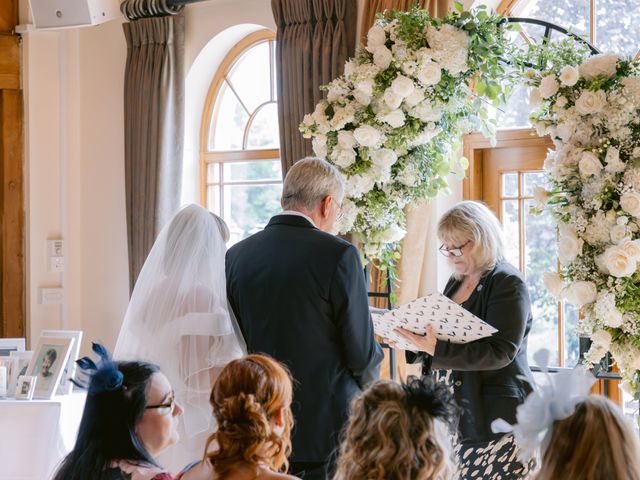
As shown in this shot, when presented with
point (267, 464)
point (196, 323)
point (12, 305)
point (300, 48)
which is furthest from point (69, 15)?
point (267, 464)

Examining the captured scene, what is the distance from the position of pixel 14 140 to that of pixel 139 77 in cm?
112

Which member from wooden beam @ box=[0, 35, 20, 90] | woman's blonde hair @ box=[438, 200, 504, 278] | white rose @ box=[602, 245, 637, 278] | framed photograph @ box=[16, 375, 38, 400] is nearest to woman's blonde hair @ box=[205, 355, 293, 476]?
woman's blonde hair @ box=[438, 200, 504, 278]

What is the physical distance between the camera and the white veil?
352 cm

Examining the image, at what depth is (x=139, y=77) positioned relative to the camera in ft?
20.4

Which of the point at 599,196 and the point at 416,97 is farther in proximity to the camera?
the point at 416,97

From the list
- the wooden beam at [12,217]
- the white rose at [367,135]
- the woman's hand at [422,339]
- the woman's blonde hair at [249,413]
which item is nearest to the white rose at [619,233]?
the woman's hand at [422,339]

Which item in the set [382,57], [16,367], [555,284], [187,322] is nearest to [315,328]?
[187,322]

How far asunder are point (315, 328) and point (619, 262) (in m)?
1.07

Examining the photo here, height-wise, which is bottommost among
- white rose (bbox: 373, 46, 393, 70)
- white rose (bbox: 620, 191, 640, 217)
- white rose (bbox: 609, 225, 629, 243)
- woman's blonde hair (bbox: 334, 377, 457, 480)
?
woman's blonde hair (bbox: 334, 377, 457, 480)

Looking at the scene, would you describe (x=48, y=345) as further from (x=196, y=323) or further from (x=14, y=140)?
(x=14, y=140)

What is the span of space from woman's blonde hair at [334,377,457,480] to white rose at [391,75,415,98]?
206 cm

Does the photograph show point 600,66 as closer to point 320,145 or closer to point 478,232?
point 478,232

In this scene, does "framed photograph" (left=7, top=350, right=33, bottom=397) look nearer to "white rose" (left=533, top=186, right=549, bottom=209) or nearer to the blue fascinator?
the blue fascinator

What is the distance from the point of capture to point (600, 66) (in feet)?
10.8
